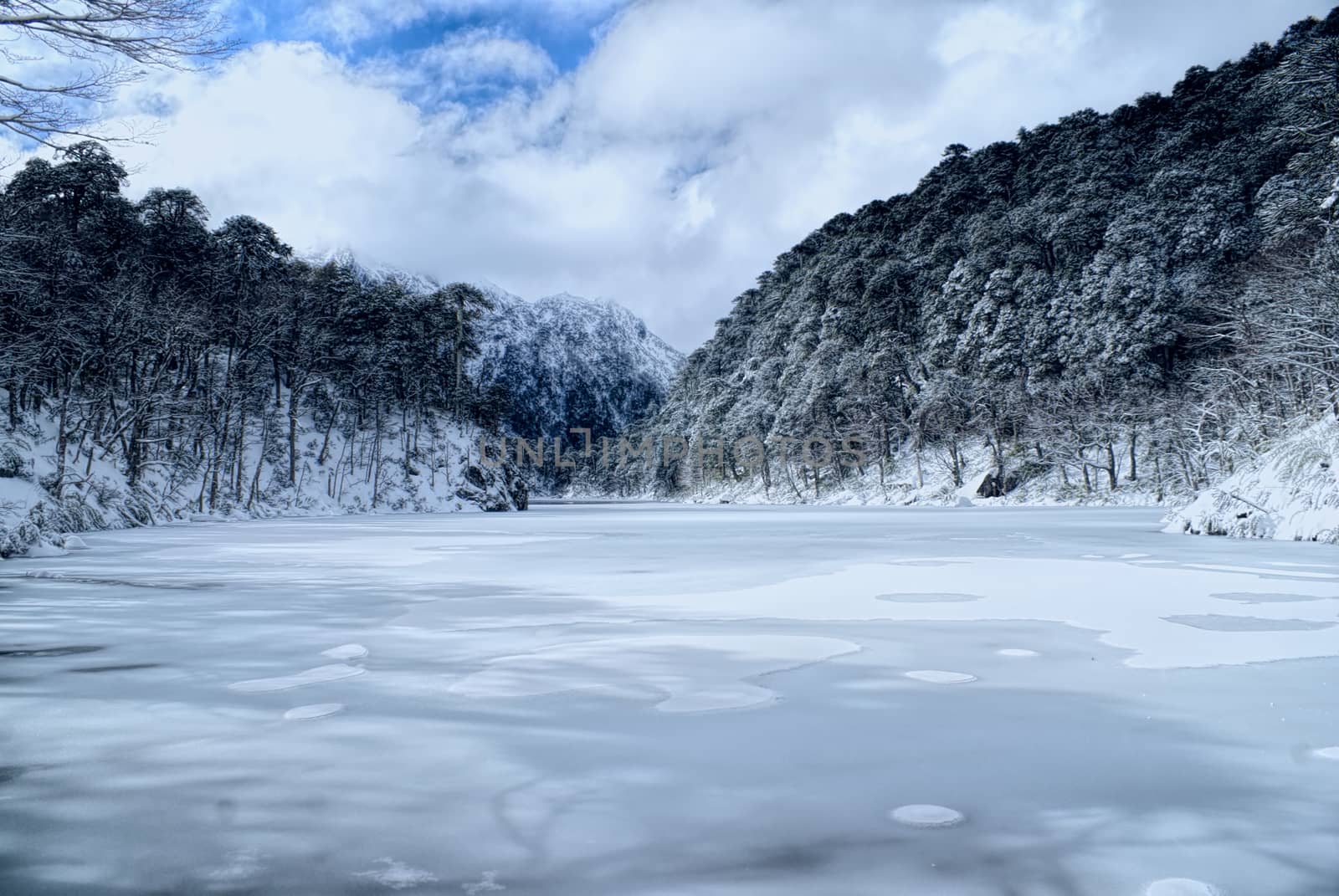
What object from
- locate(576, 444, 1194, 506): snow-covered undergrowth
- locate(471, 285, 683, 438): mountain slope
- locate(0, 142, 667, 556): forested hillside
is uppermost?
locate(471, 285, 683, 438): mountain slope

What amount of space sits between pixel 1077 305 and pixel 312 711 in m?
34.6

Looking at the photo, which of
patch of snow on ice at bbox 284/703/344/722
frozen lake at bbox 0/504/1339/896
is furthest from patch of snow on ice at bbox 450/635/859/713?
patch of snow on ice at bbox 284/703/344/722

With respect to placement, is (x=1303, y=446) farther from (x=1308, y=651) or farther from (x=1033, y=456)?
(x=1033, y=456)

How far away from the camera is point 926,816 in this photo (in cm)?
137

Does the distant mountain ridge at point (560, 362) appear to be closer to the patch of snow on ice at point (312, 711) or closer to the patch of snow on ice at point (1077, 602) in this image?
the patch of snow on ice at point (1077, 602)

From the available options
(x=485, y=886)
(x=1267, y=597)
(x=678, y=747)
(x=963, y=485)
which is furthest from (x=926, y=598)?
(x=963, y=485)

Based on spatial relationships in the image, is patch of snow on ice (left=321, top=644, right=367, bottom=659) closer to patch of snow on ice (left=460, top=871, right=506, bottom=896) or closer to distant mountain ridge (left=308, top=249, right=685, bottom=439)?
patch of snow on ice (left=460, top=871, right=506, bottom=896)

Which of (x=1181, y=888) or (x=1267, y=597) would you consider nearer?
(x=1181, y=888)

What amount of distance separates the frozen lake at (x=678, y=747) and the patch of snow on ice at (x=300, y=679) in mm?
24

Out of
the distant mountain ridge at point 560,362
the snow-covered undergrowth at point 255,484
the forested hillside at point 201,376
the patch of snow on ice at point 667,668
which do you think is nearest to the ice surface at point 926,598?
the patch of snow on ice at point 667,668

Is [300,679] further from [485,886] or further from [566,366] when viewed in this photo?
[566,366]

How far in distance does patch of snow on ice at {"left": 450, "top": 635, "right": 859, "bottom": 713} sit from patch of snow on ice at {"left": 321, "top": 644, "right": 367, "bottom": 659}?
23.9 inches

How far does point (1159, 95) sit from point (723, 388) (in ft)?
107

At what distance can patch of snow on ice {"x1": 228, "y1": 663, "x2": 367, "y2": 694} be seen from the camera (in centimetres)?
240
